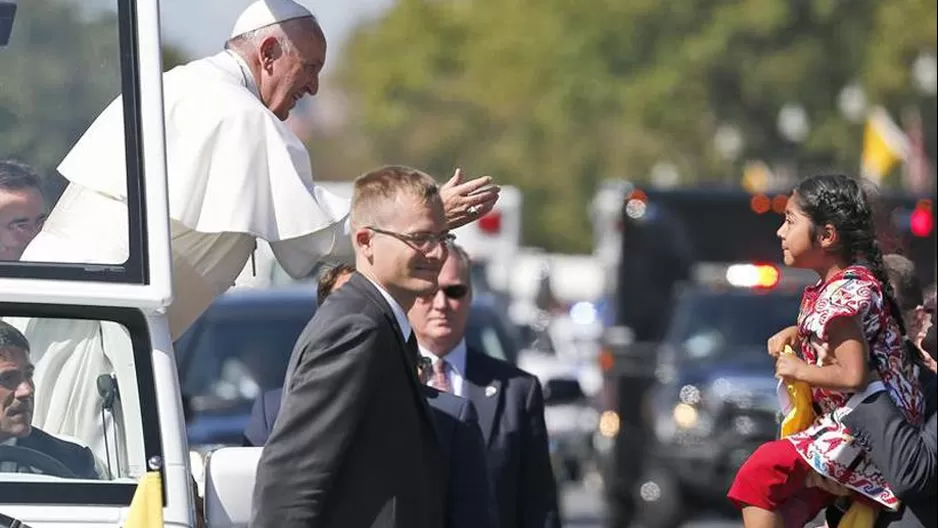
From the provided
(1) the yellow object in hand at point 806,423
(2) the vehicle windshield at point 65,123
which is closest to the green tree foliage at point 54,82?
(2) the vehicle windshield at point 65,123

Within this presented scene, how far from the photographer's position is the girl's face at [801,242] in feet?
18.5

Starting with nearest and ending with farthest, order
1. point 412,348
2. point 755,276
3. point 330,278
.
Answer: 1. point 412,348
2. point 330,278
3. point 755,276

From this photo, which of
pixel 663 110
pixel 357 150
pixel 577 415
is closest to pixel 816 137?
pixel 663 110

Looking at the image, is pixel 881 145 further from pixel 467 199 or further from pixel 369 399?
pixel 369 399

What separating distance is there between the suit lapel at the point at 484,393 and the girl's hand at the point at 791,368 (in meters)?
1.42

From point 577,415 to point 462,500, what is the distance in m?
18.5

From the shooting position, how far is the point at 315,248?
229 inches

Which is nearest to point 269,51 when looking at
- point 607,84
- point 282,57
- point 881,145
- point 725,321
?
point 282,57

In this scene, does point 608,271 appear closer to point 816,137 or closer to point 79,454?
point 79,454

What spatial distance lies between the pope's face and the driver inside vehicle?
1440mm

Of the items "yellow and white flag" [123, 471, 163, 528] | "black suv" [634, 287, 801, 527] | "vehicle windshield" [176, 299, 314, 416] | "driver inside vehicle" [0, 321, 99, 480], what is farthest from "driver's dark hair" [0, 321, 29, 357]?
"black suv" [634, 287, 801, 527]

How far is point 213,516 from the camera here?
489cm

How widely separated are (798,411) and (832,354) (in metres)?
0.24

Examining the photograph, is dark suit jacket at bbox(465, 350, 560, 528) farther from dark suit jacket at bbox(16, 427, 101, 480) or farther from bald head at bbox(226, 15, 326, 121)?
dark suit jacket at bbox(16, 427, 101, 480)
